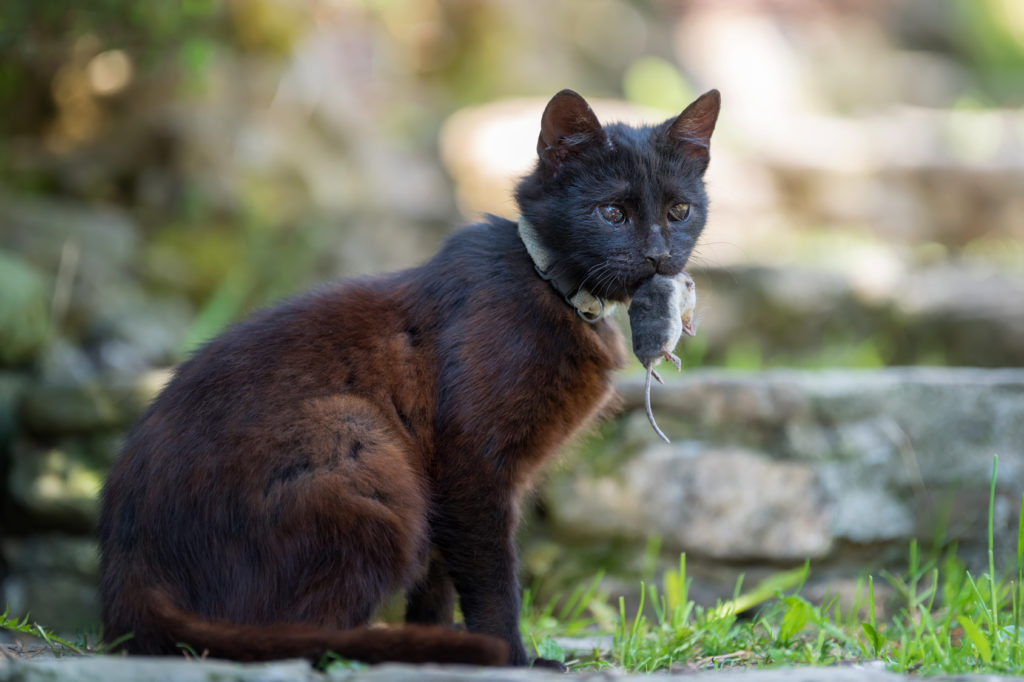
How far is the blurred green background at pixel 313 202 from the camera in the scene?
4535 mm

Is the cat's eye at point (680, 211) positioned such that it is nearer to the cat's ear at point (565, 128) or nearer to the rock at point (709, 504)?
the cat's ear at point (565, 128)

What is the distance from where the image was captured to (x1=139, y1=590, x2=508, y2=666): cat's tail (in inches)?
86.2

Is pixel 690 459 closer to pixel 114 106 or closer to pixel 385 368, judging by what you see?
pixel 385 368

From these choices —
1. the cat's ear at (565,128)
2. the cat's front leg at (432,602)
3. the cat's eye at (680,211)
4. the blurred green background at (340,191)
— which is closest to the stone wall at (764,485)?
the cat's front leg at (432,602)

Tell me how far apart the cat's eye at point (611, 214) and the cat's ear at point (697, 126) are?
336mm

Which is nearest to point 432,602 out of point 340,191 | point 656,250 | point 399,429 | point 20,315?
point 399,429

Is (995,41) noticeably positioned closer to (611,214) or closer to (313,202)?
(313,202)

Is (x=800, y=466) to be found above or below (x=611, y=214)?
below

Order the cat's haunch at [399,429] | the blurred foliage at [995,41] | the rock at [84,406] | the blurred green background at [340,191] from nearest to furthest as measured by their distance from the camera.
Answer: the cat's haunch at [399,429]
the rock at [84,406]
the blurred green background at [340,191]
the blurred foliage at [995,41]

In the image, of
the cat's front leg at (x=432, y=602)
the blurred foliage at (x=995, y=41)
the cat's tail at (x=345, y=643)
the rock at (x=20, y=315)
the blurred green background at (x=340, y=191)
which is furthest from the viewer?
the blurred foliage at (x=995, y=41)

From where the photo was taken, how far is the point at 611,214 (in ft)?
9.33

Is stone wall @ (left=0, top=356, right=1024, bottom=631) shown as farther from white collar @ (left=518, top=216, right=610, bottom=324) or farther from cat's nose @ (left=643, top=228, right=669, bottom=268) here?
cat's nose @ (left=643, top=228, right=669, bottom=268)

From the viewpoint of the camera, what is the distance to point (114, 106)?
6.27 m

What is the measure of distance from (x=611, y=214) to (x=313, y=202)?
4.04m
